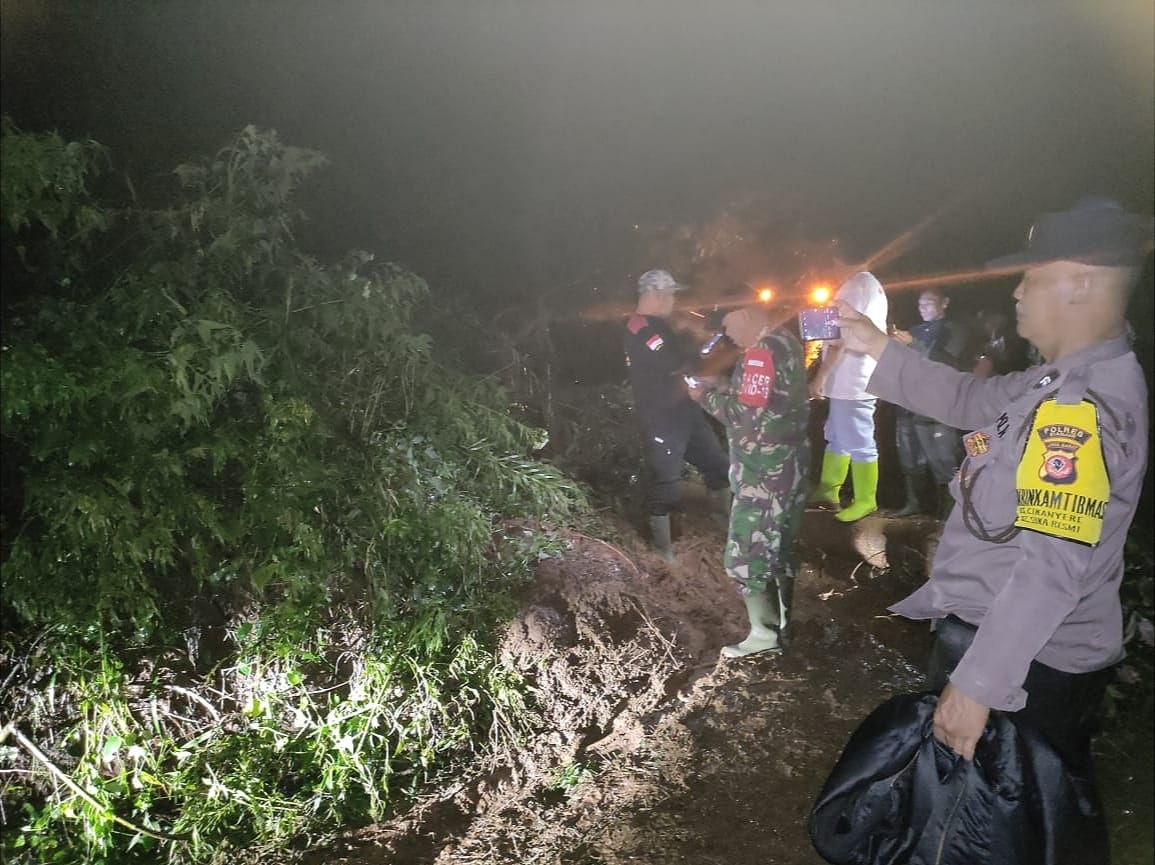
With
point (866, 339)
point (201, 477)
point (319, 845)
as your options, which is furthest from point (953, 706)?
point (201, 477)

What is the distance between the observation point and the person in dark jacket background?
2.78m

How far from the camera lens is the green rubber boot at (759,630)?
2.90 meters

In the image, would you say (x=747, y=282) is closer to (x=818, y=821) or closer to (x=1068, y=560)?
(x=1068, y=560)

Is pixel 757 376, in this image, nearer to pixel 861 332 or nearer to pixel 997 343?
pixel 861 332

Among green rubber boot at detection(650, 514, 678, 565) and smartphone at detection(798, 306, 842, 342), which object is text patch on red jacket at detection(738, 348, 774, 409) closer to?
smartphone at detection(798, 306, 842, 342)

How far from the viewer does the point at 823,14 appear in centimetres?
290

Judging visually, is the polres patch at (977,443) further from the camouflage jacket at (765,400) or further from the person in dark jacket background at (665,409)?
the person in dark jacket background at (665,409)

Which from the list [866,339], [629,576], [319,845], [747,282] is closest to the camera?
[866,339]

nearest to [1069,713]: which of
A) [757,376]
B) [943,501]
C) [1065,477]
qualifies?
[1065,477]

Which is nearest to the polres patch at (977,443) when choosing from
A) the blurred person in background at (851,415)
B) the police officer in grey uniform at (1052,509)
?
the police officer in grey uniform at (1052,509)

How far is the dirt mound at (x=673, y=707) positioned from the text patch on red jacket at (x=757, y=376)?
0.54m

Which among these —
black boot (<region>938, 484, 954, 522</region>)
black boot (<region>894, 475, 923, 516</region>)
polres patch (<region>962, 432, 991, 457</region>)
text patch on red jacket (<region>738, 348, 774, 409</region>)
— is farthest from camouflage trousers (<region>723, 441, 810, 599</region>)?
polres patch (<region>962, 432, 991, 457</region>)

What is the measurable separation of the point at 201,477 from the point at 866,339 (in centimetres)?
239

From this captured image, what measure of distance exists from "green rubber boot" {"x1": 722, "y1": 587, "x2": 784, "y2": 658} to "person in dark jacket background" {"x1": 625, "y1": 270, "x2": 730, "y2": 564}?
389mm
